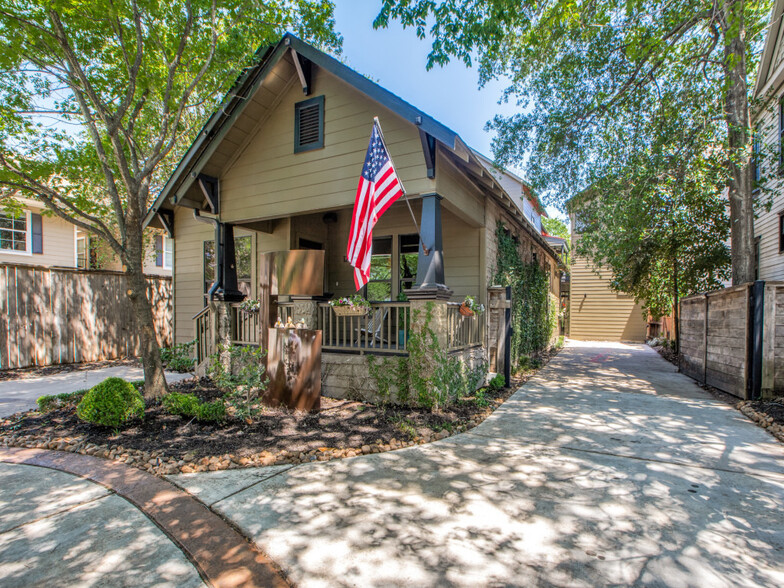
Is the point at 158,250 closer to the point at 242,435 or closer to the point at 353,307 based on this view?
the point at 353,307

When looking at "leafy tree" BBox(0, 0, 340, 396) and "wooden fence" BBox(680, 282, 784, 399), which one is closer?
"leafy tree" BBox(0, 0, 340, 396)

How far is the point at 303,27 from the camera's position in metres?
7.46

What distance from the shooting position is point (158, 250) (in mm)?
17484

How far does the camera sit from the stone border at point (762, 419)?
4755mm

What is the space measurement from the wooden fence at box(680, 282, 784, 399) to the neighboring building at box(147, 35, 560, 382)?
402 cm

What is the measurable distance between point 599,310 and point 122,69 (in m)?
20.5

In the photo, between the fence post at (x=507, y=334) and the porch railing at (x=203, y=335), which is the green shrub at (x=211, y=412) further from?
the fence post at (x=507, y=334)

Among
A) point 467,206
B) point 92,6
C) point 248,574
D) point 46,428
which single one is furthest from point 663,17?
point 46,428

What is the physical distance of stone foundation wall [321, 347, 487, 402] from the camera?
6.10 metres

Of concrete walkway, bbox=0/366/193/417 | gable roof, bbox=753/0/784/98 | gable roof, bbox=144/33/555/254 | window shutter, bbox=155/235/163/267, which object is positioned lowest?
concrete walkway, bbox=0/366/193/417

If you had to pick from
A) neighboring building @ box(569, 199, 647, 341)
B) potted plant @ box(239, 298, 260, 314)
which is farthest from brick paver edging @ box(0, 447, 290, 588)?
neighboring building @ box(569, 199, 647, 341)

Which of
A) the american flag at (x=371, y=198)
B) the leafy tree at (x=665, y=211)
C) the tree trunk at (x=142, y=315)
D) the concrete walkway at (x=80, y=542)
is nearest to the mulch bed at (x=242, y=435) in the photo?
the tree trunk at (x=142, y=315)

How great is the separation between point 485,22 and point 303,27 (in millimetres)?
3620

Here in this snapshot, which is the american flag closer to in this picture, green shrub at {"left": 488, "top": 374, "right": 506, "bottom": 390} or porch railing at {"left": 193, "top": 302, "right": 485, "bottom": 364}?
porch railing at {"left": 193, "top": 302, "right": 485, "bottom": 364}
